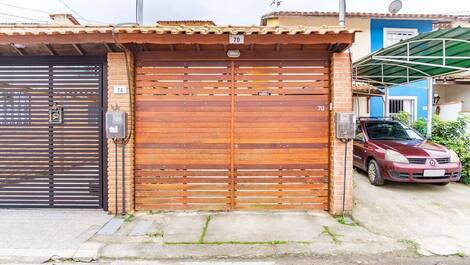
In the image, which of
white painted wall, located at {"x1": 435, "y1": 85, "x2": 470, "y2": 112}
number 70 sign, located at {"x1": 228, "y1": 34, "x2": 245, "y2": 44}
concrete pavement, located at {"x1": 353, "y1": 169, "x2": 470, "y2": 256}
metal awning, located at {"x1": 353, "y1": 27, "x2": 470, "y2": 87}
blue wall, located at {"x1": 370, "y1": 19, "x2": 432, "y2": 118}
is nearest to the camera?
concrete pavement, located at {"x1": 353, "y1": 169, "x2": 470, "y2": 256}

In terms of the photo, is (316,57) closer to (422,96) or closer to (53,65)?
(53,65)

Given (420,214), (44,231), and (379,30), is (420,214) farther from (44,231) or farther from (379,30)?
(379,30)

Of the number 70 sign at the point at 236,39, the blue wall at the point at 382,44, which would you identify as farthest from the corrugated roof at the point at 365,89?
the number 70 sign at the point at 236,39

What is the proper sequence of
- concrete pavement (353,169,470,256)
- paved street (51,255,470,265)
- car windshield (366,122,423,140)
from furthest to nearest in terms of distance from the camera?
car windshield (366,122,423,140)
concrete pavement (353,169,470,256)
paved street (51,255,470,265)

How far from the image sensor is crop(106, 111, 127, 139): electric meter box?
205 inches

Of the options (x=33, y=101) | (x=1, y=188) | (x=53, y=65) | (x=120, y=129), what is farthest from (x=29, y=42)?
(x=1, y=188)

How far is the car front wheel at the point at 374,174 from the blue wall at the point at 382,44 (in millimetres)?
7162

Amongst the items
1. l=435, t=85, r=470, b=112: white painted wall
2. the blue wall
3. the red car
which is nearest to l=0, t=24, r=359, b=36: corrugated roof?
the red car

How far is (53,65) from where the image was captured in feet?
18.5

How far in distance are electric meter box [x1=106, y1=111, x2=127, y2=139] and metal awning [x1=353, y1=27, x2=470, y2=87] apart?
585 cm

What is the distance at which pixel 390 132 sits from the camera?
27.0 feet

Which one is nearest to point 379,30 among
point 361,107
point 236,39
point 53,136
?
point 361,107

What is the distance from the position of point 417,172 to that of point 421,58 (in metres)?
2.84

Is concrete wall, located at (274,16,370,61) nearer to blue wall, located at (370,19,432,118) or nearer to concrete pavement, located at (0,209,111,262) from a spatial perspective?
blue wall, located at (370,19,432,118)
